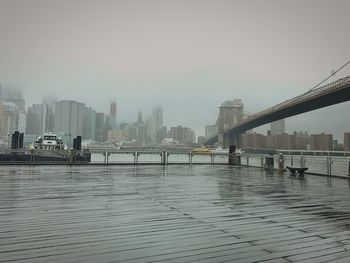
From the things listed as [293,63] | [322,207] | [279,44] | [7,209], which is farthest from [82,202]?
[293,63]

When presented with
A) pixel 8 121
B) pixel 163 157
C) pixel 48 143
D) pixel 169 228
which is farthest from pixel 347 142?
pixel 8 121

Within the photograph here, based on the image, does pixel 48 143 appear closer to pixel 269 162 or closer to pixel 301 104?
pixel 269 162

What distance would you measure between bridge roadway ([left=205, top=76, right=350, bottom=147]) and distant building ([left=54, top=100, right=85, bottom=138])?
27.9m

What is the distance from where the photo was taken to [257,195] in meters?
8.01

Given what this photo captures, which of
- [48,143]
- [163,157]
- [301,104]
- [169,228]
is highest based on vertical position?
[301,104]

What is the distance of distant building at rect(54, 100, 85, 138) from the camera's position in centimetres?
5739

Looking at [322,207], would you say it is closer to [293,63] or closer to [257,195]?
[257,195]

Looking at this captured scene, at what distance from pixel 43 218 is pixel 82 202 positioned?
1.49m

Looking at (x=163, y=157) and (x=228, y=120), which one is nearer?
(x=163, y=157)

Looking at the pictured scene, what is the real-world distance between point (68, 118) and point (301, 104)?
4361 cm

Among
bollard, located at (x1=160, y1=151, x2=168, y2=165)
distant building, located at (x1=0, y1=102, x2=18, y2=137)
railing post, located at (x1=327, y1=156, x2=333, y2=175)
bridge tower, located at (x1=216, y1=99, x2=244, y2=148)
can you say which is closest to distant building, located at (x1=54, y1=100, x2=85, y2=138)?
distant building, located at (x1=0, y1=102, x2=18, y2=137)

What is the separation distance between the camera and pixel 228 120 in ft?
207

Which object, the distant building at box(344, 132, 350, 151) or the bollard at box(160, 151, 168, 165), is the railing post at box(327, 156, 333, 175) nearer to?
the bollard at box(160, 151, 168, 165)

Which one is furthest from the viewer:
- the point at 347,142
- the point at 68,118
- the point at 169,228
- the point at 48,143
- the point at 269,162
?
the point at 68,118
